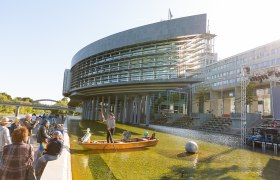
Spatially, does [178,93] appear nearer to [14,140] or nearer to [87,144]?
[87,144]

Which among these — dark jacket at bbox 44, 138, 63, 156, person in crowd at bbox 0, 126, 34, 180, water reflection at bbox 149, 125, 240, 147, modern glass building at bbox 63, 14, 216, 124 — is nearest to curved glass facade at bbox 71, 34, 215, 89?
modern glass building at bbox 63, 14, 216, 124

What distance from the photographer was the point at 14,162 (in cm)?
411

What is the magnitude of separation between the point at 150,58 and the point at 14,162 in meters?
35.7

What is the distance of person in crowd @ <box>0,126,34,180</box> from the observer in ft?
13.4

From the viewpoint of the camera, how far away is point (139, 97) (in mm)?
46281

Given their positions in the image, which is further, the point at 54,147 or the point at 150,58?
the point at 150,58

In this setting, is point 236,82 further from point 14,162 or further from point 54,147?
point 14,162

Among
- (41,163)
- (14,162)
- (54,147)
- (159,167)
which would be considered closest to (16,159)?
(14,162)

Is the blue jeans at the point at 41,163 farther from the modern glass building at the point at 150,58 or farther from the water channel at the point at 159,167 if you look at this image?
the modern glass building at the point at 150,58

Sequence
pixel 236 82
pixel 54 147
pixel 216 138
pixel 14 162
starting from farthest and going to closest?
pixel 236 82 < pixel 216 138 < pixel 54 147 < pixel 14 162

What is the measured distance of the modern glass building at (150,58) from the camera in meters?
33.2

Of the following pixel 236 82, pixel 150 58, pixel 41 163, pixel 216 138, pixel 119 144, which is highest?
pixel 150 58

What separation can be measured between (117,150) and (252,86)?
1598 inches

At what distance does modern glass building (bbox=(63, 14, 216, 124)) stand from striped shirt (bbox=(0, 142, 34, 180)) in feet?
90.3
